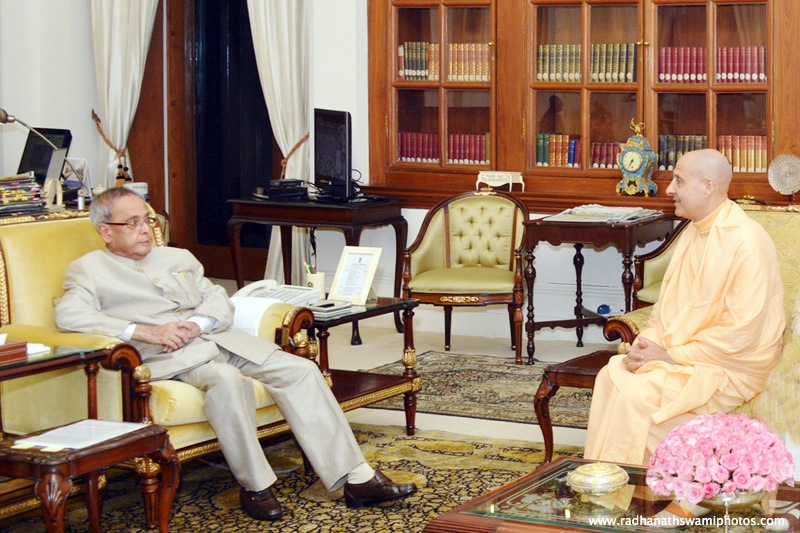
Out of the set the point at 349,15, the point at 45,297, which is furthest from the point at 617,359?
the point at 349,15

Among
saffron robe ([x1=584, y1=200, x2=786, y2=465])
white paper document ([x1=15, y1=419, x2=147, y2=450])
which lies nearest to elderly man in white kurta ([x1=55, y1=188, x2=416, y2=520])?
white paper document ([x1=15, y1=419, x2=147, y2=450])

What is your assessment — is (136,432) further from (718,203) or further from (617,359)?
(718,203)

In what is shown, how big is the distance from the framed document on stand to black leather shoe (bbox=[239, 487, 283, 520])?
119 cm

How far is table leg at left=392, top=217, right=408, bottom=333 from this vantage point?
789 cm

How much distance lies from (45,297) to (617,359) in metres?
2.15

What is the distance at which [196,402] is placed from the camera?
422cm

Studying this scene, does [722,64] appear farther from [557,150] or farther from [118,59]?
[118,59]

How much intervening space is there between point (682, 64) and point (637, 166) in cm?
70

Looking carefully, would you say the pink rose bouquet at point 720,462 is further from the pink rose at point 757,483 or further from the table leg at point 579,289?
the table leg at point 579,289

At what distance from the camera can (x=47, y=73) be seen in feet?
30.8

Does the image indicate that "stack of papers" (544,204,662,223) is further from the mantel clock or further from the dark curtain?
the dark curtain

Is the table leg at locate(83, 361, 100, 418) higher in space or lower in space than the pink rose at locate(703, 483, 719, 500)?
higher

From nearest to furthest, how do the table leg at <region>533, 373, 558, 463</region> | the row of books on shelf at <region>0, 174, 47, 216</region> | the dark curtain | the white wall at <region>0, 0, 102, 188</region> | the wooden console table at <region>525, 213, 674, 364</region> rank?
the table leg at <region>533, 373, 558, 463</region>, the row of books on shelf at <region>0, 174, 47, 216</region>, the wooden console table at <region>525, 213, 674, 364</region>, the white wall at <region>0, 0, 102, 188</region>, the dark curtain

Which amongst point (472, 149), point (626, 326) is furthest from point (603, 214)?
point (626, 326)
